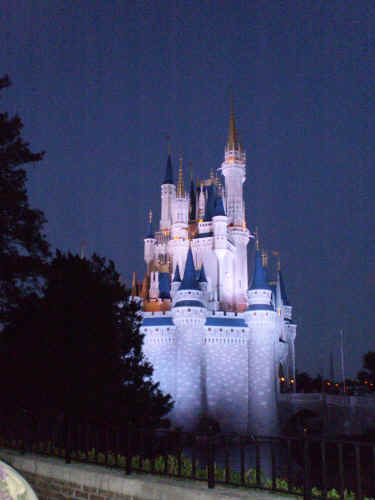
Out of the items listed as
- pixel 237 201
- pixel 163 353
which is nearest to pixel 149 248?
pixel 237 201

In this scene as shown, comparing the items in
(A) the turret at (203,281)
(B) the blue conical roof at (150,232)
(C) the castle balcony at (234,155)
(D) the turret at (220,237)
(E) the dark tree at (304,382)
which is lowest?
(E) the dark tree at (304,382)

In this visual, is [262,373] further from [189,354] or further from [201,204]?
[201,204]

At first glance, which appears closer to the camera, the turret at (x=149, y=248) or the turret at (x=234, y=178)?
the turret at (x=234, y=178)

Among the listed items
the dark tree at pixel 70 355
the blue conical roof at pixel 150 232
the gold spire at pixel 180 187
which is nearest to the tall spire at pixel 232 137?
the gold spire at pixel 180 187

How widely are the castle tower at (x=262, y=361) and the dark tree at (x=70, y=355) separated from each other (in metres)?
21.9

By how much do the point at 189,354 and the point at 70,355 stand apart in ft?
75.6

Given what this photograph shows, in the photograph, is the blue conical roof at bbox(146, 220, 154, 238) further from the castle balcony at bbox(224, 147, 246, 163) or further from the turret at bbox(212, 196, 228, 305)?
the castle balcony at bbox(224, 147, 246, 163)

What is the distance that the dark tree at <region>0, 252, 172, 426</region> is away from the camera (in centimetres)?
1634

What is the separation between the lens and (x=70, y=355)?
16453 mm

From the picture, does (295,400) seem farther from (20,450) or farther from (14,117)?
(20,450)

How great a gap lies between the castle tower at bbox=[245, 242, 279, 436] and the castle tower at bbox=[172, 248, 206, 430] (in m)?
3.86

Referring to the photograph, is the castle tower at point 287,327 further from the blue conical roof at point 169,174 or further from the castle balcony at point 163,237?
the blue conical roof at point 169,174

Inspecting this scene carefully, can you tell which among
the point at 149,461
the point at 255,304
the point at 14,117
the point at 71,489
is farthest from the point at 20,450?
the point at 255,304

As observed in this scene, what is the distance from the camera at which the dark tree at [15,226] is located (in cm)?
1681
